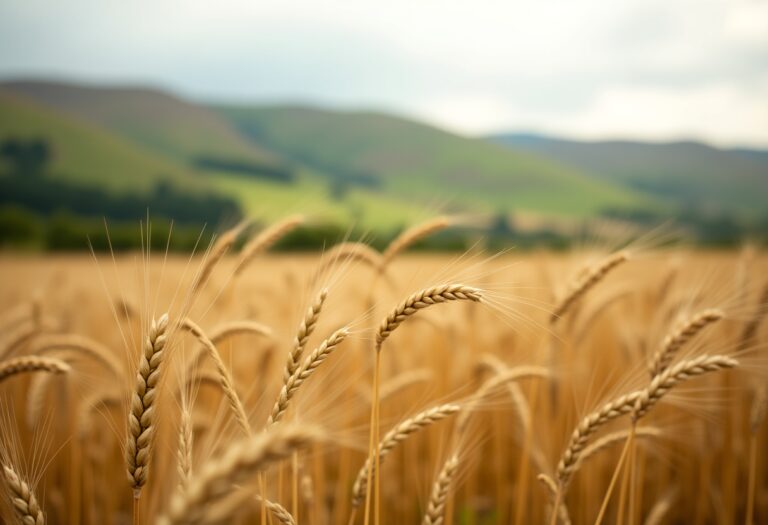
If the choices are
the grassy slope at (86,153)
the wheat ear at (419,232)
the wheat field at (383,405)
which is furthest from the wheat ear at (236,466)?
the grassy slope at (86,153)

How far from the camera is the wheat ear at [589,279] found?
1.85m

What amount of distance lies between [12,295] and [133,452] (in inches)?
301

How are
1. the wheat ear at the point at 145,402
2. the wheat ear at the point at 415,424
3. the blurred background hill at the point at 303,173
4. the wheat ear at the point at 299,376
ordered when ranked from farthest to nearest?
the blurred background hill at the point at 303,173, the wheat ear at the point at 415,424, the wheat ear at the point at 299,376, the wheat ear at the point at 145,402

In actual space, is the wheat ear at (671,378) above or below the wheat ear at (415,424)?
above

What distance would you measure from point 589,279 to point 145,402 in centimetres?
156

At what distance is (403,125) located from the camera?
176 meters

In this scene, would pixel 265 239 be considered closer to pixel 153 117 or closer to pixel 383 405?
pixel 383 405

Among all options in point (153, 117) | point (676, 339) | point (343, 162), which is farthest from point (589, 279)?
point (153, 117)

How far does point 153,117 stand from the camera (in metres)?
151

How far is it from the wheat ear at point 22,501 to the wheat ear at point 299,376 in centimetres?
54

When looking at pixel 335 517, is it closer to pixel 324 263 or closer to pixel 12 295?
pixel 324 263

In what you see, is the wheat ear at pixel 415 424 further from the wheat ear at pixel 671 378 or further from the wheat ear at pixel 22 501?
the wheat ear at pixel 22 501

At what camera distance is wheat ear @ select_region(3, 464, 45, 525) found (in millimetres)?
1065

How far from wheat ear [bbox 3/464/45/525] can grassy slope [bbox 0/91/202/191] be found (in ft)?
245
